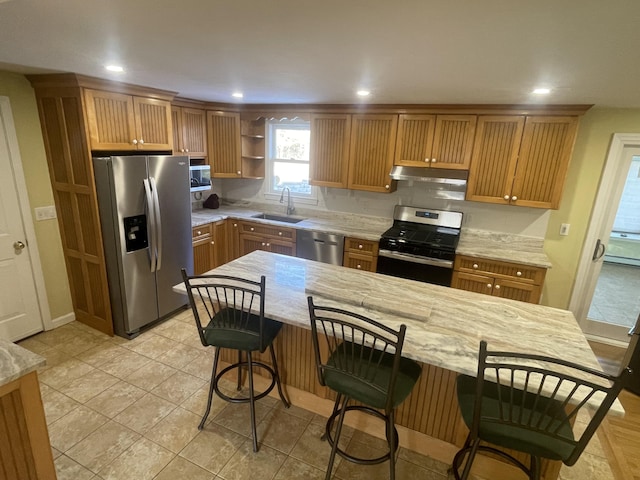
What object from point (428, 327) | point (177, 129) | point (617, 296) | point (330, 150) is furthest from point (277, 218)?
point (617, 296)

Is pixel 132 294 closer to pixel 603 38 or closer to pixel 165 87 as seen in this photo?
pixel 165 87

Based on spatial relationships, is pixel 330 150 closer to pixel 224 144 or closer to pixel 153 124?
pixel 224 144

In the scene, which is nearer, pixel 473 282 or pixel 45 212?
pixel 45 212

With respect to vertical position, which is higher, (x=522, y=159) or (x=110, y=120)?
(x=110, y=120)

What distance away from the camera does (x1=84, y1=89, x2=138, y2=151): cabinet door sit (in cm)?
272

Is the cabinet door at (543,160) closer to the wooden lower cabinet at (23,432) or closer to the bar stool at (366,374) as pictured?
the bar stool at (366,374)

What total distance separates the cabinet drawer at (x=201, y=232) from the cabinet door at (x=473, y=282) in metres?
2.86

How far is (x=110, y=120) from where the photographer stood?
288cm

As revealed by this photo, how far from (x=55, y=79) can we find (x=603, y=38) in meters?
3.49

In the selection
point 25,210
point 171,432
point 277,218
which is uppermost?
point 25,210

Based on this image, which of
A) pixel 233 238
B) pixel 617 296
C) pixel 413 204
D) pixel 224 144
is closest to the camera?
pixel 617 296

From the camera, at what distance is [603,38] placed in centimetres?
128

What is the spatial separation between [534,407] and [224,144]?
4170 mm

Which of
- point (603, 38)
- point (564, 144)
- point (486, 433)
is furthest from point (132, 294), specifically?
point (564, 144)
